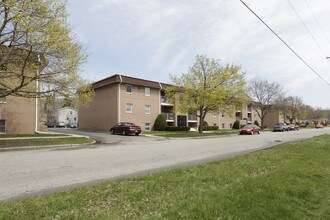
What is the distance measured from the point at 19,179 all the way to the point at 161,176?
394 centimetres

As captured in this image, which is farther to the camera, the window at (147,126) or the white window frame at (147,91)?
the white window frame at (147,91)

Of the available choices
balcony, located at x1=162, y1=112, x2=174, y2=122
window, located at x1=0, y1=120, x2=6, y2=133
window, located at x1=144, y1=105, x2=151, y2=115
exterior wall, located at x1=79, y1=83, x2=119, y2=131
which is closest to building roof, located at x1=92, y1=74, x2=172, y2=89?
exterior wall, located at x1=79, y1=83, x2=119, y2=131

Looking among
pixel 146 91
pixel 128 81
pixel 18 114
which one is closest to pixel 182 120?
pixel 146 91

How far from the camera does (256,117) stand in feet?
267

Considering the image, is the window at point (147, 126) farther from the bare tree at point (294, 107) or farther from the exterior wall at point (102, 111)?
the bare tree at point (294, 107)

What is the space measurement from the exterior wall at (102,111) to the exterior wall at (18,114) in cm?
1231

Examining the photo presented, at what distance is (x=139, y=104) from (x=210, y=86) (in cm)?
1150

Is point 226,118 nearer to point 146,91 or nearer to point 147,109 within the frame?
point 147,109

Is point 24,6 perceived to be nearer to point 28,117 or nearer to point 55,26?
point 55,26

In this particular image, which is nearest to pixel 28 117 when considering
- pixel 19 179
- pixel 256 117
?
pixel 19 179

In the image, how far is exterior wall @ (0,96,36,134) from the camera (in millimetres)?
26406

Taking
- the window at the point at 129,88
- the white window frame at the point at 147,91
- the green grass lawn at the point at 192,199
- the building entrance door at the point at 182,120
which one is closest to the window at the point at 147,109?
the white window frame at the point at 147,91

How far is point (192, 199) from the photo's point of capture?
5.34m

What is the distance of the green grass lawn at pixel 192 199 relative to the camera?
15.1ft
